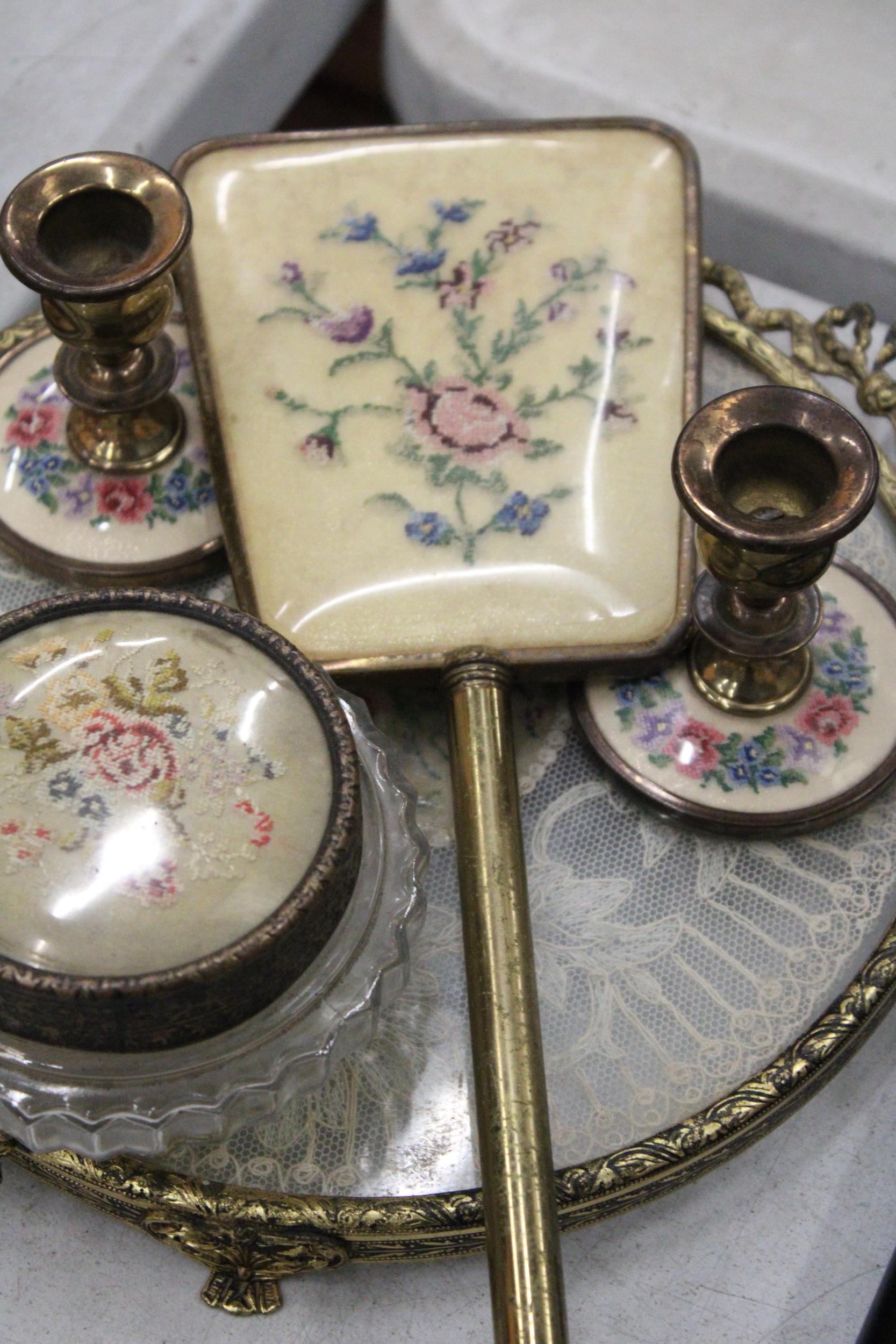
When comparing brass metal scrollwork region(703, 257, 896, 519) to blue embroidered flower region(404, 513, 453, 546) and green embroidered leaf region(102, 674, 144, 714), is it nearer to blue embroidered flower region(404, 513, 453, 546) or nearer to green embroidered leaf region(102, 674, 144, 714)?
blue embroidered flower region(404, 513, 453, 546)

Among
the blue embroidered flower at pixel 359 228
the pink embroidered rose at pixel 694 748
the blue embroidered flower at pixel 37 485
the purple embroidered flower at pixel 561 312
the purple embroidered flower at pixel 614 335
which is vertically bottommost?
the pink embroidered rose at pixel 694 748

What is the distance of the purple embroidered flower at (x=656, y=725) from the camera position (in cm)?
76

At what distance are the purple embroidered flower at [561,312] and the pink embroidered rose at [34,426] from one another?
A: 0.27m

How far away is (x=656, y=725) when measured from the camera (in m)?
0.76

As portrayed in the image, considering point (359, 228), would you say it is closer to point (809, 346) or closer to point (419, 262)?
point (419, 262)

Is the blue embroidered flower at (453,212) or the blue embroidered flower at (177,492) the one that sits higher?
the blue embroidered flower at (453,212)

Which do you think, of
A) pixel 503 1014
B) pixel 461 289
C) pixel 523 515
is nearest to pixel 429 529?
pixel 523 515

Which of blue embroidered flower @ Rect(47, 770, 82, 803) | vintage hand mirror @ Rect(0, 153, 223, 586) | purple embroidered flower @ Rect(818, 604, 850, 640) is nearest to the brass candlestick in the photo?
vintage hand mirror @ Rect(0, 153, 223, 586)

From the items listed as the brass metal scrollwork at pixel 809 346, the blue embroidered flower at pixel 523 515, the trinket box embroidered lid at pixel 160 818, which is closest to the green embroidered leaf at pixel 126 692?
the trinket box embroidered lid at pixel 160 818

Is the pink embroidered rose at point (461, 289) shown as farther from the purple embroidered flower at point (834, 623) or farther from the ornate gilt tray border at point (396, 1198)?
the ornate gilt tray border at point (396, 1198)

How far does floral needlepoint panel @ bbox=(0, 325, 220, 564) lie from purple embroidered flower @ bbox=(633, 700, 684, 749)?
0.24 m

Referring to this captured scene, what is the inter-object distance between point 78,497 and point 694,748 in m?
0.34

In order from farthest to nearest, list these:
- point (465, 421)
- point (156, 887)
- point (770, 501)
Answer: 1. point (465, 421)
2. point (770, 501)
3. point (156, 887)

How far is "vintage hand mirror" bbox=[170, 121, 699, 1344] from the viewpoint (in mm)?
745
